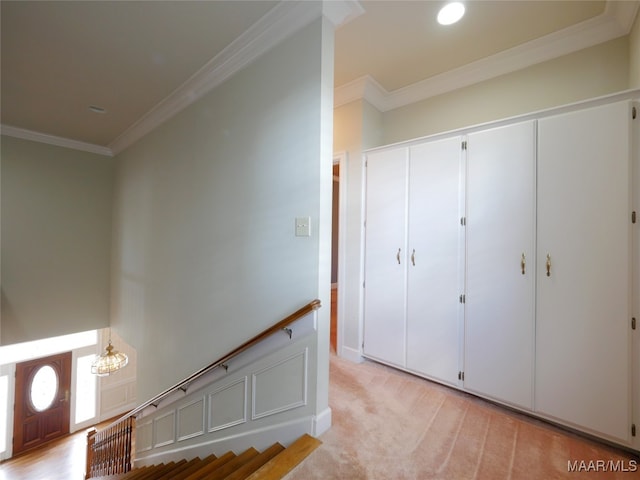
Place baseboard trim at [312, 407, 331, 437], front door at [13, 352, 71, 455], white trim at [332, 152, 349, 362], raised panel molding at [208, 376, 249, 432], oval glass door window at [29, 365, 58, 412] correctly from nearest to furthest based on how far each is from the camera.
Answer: baseboard trim at [312, 407, 331, 437] → raised panel molding at [208, 376, 249, 432] → white trim at [332, 152, 349, 362] → front door at [13, 352, 71, 455] → oval glass door window at [29, 365, 58, 412]

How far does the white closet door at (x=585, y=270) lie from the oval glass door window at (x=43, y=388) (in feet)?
23.7

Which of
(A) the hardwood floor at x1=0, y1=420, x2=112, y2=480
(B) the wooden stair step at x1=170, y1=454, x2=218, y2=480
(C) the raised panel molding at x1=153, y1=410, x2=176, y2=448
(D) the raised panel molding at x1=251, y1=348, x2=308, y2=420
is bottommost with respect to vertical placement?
(A) the hardwood floor at x1=0, y1=420, x2=112, y2=480

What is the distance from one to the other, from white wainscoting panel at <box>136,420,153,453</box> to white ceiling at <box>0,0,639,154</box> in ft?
13.3

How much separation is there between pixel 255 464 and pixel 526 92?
342cm

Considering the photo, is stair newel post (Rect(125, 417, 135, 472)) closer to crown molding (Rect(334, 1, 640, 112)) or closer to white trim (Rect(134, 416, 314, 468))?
white trim (Rect(134, 416, 314, 468))

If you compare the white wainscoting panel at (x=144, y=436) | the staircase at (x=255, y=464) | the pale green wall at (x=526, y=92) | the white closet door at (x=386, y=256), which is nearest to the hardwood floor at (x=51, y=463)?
the white wainscoting panel at (x=144, y=436)

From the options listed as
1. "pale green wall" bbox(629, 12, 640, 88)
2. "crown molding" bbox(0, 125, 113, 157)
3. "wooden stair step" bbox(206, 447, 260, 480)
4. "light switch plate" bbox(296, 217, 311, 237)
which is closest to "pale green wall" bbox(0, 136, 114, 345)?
"crown molding" bbox(0, 125, 113, 157)

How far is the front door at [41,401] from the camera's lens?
4593mm

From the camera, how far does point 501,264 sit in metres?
1.94

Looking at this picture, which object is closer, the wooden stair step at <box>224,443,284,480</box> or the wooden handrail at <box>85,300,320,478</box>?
the wooden stair step at <box>224,443,284,480</box>

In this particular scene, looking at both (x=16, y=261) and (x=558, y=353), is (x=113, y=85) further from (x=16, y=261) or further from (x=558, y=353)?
(x=558, y=353)

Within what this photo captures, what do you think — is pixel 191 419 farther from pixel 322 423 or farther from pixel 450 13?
pixel 450 13

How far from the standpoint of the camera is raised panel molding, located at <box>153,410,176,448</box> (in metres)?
3.04

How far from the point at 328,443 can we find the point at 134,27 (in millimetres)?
3088
